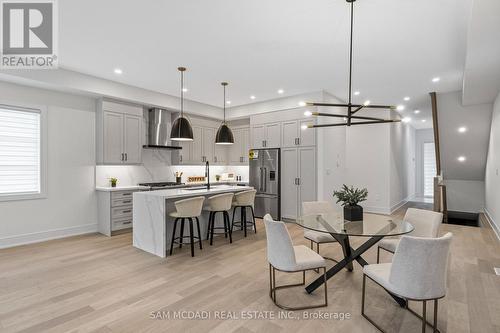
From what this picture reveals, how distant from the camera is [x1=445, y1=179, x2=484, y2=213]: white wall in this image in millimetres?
7863

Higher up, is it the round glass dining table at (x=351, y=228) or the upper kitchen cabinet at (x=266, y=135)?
the upper kitchen cabinet at (x=266, y=135)

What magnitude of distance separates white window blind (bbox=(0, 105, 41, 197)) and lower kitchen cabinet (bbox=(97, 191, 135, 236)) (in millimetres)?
1105

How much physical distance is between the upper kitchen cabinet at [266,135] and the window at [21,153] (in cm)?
452

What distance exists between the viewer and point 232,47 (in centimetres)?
380

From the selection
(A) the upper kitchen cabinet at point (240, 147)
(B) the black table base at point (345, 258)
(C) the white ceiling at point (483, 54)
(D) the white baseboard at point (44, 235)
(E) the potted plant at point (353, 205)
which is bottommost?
(D) the white baseboard at point (44, 235)

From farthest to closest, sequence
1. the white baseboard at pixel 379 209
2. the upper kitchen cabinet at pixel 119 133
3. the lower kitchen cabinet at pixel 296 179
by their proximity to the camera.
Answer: the white baseboard at pixel 379 209, the lower kitchen cabinet at pixel 296 179, the upper kitchen cabinet at pixel 119 133

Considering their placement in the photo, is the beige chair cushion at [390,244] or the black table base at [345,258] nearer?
the black table base at [345,258]

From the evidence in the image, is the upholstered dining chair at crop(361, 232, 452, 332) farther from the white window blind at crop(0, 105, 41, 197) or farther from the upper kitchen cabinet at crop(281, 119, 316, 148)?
the white window blind at crop(0, 105, 41, 197)

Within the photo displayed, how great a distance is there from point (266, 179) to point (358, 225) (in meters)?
4.02

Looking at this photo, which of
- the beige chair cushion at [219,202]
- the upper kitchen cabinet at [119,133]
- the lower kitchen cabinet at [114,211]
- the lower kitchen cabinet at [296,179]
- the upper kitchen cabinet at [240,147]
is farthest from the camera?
the upper kitchen cabinet at [240,147]

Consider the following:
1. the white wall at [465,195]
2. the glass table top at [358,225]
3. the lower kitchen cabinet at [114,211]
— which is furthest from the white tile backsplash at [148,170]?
the white wall at [465,195]

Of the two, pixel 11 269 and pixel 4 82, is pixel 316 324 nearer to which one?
pixel 11 269

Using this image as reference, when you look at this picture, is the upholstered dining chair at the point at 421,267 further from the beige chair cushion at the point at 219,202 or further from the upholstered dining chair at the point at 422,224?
the beige chair cushion at the point at 219,202

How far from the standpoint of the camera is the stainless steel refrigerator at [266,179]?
658 cm
